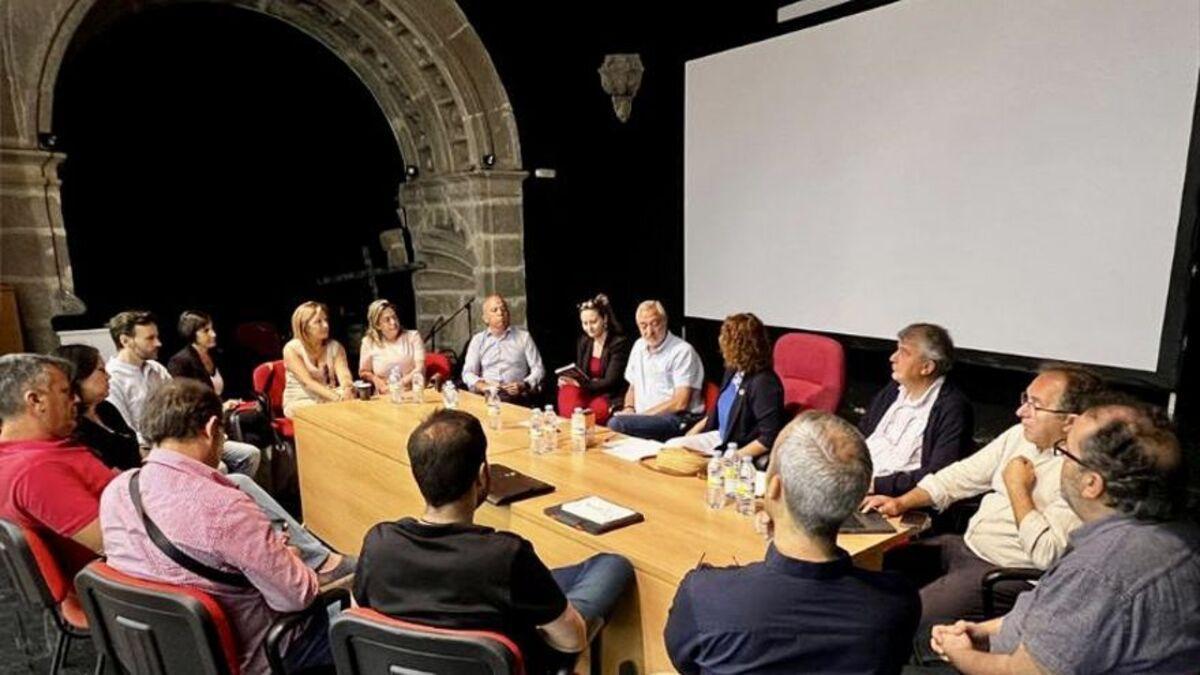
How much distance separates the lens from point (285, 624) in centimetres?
171

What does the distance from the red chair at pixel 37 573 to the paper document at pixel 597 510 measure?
124cm

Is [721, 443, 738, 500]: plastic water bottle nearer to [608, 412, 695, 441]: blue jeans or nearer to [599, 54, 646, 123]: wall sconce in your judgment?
[608, 412, 695, 441]: blue jeans

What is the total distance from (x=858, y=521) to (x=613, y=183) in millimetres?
4474

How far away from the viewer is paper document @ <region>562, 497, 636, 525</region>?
2.06 m


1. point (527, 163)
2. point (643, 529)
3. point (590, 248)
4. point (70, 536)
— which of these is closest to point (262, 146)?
point (527, 163)

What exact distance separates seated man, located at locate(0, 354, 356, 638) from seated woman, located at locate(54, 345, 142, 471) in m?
0.47

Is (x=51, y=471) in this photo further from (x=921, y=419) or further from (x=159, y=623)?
(x=921, y=419)

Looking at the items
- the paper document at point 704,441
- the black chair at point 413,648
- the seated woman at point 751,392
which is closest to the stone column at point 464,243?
the paper document at point 704,441

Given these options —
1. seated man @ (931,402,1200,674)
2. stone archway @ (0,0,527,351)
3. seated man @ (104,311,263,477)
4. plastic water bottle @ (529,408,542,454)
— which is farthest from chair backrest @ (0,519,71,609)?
stone archway @ (0,0,527,351)

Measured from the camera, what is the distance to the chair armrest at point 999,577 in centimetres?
193

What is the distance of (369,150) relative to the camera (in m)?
6.60

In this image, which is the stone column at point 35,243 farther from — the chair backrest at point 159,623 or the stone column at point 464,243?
the chair backrest at point 159,623

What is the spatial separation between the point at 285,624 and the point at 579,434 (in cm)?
128

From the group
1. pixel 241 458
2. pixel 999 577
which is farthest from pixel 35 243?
pixel 999 577
